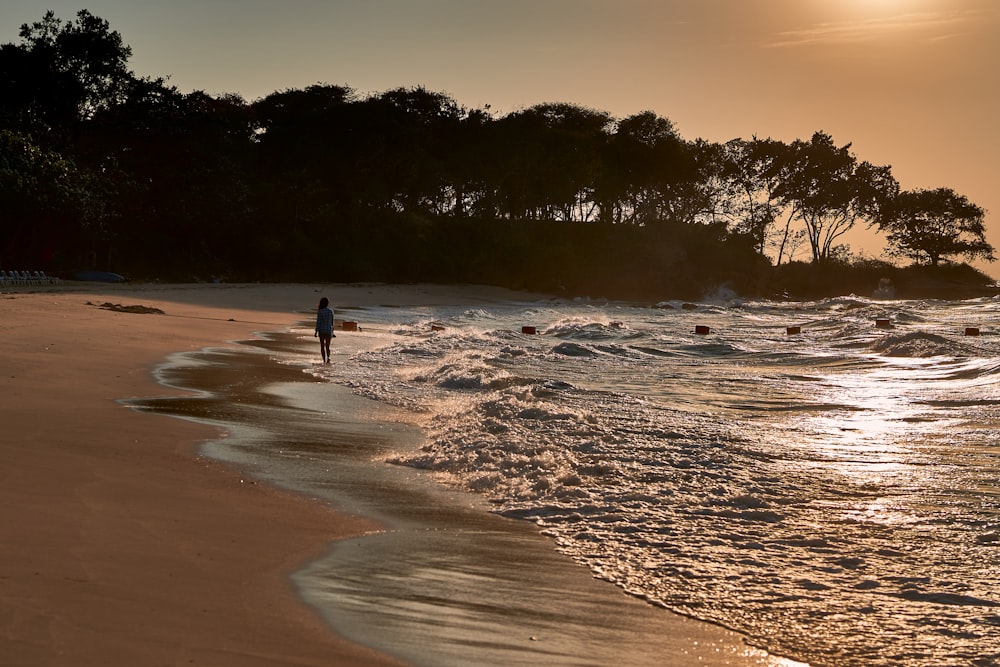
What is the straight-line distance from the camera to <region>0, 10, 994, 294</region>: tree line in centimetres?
4919

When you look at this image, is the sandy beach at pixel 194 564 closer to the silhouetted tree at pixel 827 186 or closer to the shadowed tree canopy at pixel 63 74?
the shadowed tree canopy at pixel 63 74

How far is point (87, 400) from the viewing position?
34.8 ft

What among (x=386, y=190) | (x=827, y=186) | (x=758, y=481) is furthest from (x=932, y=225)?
(x=758, y=481)

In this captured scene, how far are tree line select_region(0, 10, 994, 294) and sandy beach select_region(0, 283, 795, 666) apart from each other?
115 ft

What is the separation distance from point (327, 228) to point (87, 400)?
54269mm

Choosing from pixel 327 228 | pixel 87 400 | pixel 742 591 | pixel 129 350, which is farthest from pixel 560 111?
pixel 742 591

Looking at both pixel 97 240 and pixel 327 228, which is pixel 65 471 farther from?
pixel 327 228

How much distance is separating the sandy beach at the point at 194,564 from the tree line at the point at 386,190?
115ft

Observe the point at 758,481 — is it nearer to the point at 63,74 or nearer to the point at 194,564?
the point at 194,564

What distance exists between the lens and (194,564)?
5.21 metres

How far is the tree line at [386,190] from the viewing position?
161 ft

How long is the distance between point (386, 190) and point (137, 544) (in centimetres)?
6205

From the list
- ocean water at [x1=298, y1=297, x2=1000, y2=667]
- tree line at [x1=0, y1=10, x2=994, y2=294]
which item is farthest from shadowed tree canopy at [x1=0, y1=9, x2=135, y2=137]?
ocean water at [x1=298, y1=297, x2=1000, y2=667]

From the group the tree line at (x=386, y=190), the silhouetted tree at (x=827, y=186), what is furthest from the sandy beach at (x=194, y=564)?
the silhouetted tree at (x=827, y=186)
